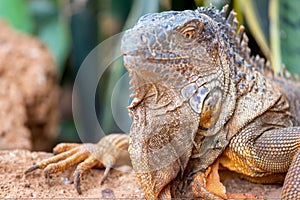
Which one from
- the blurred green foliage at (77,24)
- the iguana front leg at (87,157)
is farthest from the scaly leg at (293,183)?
the blurred green foliage at (77,24)

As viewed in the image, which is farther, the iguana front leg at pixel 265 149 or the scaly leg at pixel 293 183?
the iguana front leg at pixel 265 149

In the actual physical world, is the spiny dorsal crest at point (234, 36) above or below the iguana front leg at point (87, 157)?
above

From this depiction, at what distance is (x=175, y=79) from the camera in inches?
98.3

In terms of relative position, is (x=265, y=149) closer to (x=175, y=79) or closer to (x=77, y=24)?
(x=175, y=79)

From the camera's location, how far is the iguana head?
2402 millimetres

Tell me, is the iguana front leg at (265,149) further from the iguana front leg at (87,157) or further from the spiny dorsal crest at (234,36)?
the iguana front leg at (87,157)

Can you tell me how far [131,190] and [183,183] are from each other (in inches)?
14.3

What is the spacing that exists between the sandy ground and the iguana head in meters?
0.47

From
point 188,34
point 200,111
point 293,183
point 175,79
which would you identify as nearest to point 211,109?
point 200,111

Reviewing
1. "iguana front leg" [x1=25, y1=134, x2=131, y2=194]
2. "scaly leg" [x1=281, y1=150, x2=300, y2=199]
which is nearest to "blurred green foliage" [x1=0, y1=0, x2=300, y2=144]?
"iguana front leg" [x1=25, y1=134, x2=131, y2=194]

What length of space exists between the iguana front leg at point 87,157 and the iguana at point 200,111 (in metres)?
0.02

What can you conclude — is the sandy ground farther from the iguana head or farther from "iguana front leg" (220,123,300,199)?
the iguana head

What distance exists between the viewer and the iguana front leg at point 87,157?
3.13 m

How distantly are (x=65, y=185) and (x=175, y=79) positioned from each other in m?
1.04
